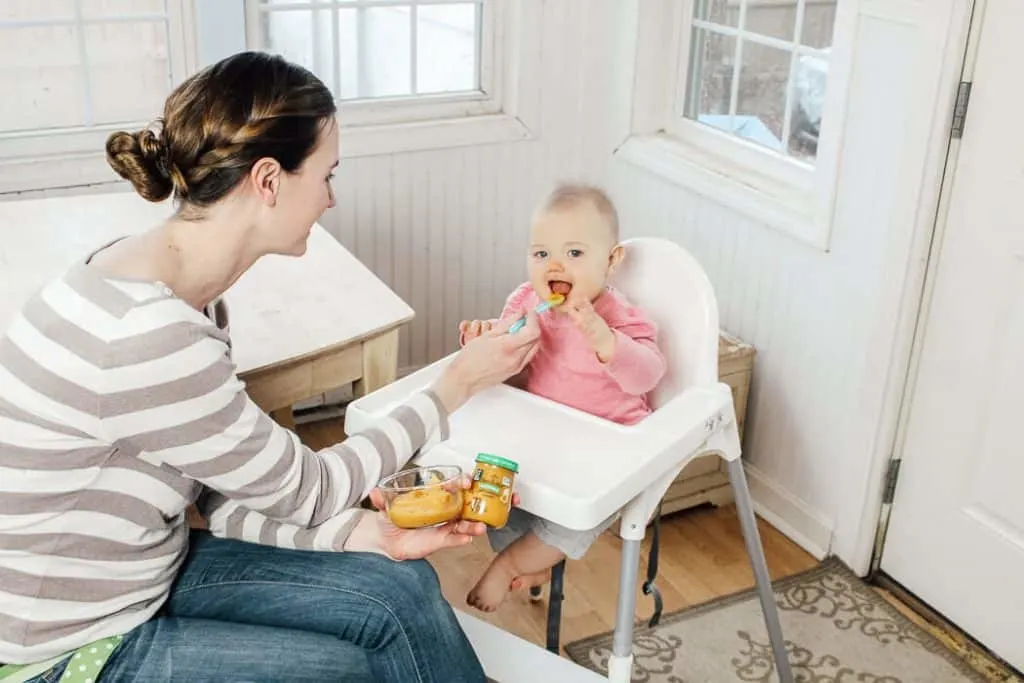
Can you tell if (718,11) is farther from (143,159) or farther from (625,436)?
(143,159)

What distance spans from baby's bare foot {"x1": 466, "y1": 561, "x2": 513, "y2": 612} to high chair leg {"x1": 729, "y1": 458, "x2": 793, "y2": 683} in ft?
1.34

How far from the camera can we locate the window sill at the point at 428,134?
2963mm

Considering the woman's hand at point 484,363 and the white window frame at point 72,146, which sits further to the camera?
the white window frame at point 72,146

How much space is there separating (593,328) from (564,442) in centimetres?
18

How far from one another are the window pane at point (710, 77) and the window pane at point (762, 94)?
0.05 m

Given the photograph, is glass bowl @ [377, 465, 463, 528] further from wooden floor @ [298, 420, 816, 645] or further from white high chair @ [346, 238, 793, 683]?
wooden floor @ [298, 420, 816, 645]

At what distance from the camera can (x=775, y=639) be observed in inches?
82.6

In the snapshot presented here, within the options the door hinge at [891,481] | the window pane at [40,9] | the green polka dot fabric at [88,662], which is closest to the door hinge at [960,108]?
the door hinge at [891,481]

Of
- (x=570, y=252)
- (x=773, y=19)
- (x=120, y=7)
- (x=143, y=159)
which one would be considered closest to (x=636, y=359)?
(x=570, y=252)

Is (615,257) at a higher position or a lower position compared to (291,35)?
lower

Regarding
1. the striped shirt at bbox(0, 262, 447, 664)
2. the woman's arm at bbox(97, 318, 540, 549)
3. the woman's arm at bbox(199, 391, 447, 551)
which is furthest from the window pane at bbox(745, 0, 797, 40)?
the striped shirt at bbox(0, 262, 447, 664)

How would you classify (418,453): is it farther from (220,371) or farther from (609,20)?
(609,20)

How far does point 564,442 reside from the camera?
1.69m

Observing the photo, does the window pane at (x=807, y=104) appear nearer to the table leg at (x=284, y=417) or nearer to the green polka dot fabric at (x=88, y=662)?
the table leg at (x=284, y=417)
